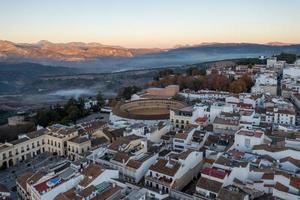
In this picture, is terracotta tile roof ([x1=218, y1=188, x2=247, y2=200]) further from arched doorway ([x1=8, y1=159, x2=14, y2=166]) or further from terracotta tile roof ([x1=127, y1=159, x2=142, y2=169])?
arched doorway ([x1=8, y1=159, x2=14, y2=166])

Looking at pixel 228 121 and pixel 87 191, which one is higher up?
pixel 228 121

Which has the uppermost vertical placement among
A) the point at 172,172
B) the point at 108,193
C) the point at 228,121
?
the point at 228,121

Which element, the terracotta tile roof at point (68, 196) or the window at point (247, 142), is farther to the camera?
the window at point (247, 142)

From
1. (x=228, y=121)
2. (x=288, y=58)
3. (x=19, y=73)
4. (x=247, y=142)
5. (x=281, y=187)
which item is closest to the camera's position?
(x=281, y=187)

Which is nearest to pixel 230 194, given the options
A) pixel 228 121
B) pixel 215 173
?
pixel 215 173

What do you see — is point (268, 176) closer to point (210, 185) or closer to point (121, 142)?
point (210, 185)

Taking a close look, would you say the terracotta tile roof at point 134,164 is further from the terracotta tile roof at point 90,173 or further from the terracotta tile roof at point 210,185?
the terracotta tile roof at point 210,185

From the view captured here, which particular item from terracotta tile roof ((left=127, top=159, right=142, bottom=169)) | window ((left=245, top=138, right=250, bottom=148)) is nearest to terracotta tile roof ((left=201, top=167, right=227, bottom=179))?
terracotta tile roof ((left=127, top=159, right=142, bottom=169))

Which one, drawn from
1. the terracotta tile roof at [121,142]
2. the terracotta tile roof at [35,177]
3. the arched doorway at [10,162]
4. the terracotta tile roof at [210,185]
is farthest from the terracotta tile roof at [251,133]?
the arched doorway at [10,162]
